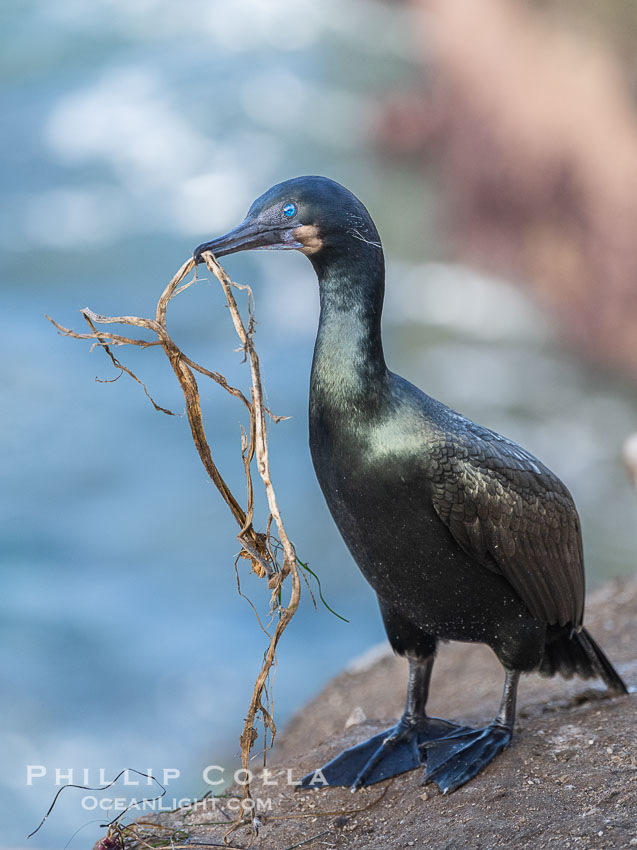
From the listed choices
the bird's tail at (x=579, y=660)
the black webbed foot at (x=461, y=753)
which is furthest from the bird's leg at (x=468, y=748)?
the bird's tail at (x=579, y=660)

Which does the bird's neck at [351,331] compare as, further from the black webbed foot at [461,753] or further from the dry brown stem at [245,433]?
the black webbed foot at [461,753]

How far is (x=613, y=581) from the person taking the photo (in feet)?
20.2

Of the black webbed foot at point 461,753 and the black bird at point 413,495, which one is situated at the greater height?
the black bird at point 413,495

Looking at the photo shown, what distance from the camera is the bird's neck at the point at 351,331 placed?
303 cm

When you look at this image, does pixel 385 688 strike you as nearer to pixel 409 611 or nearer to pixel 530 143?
pixel 409 611

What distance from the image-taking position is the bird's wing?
10.1 feet

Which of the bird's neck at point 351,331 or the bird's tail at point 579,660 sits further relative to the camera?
the bird's tail at point 579,660

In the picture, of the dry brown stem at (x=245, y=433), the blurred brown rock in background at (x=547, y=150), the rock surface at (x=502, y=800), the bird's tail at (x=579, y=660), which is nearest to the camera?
the dry brown stem at (x=245, y=433)

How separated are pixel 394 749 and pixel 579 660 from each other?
0.79 m

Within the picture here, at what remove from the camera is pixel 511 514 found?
126 inches

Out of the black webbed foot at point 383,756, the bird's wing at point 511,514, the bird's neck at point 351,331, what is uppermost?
the bird's neck at point 351,331

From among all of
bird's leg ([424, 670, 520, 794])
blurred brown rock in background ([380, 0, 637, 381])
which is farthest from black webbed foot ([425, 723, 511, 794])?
blurred brown rock in background ([380, 0, 637, 381])

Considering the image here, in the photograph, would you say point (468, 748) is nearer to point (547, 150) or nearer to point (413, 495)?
point (413, 495)

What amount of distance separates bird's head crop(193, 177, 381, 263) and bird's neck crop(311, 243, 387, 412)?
0.21 feet
